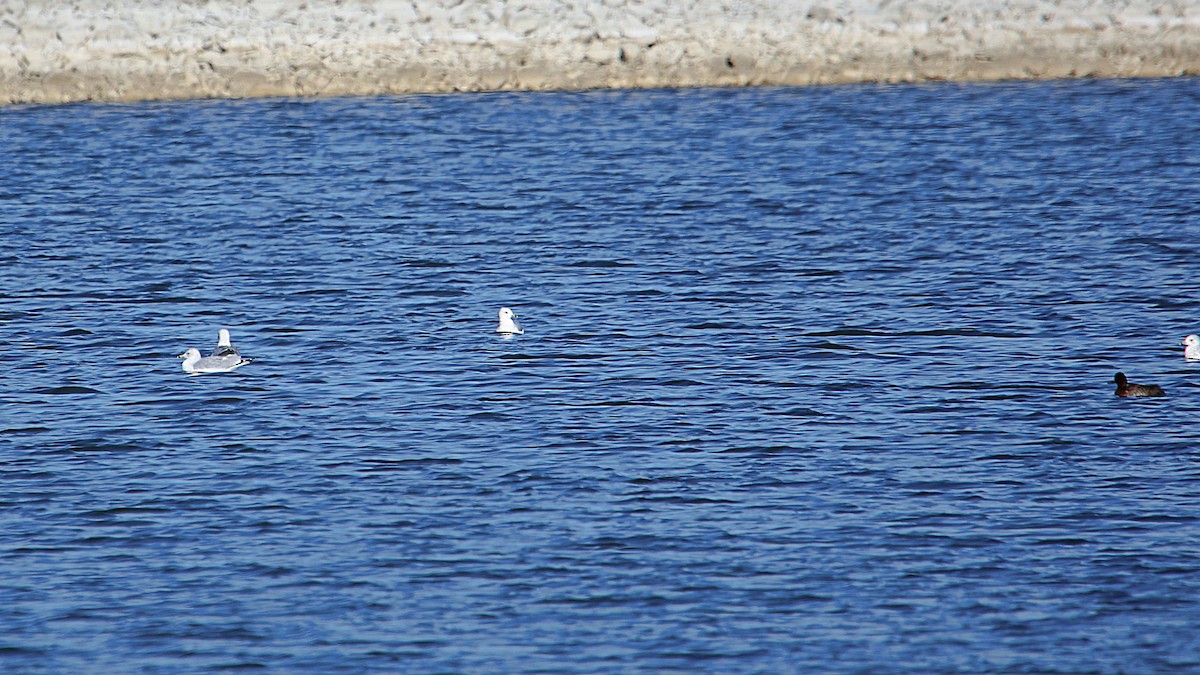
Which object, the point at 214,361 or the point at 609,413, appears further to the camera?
the point at 214,361

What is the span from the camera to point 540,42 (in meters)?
44.5

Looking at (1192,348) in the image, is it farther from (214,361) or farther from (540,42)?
(540,42)

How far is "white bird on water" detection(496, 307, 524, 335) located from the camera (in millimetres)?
23078

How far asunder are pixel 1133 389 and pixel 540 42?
27.6 metres

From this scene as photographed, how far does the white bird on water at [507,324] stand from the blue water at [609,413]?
415mm

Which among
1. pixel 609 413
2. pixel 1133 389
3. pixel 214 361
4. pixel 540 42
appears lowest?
pixel 1133 389

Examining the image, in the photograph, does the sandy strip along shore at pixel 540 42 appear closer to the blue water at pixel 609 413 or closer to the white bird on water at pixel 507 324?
the blue water at pixel 609 413

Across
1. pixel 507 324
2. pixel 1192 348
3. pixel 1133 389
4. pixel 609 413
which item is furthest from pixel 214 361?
pixel 1192 348

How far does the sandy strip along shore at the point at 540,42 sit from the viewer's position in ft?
144

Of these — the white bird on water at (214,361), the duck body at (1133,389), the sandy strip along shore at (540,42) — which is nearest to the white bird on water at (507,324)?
the white bird on water at (214,361)

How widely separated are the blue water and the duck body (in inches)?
9.3

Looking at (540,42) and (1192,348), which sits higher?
(540,42)

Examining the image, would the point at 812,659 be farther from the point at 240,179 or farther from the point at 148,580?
the point at 240,179

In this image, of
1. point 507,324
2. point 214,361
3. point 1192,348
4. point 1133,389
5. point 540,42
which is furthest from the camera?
point 540,42
